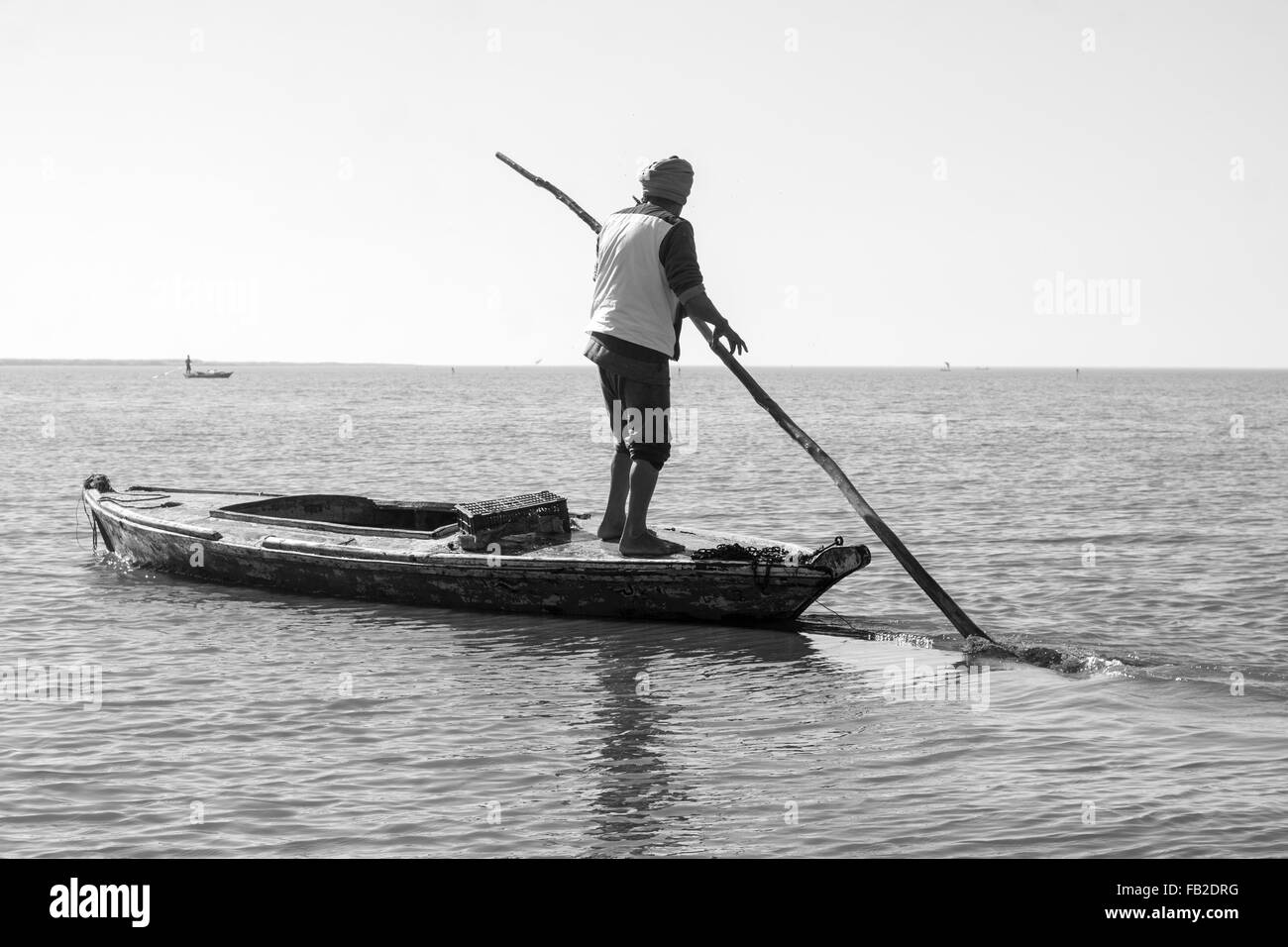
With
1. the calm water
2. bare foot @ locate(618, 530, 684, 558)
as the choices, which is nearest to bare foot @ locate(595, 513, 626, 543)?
bare foot @ locate(618, 530, 684, 558)

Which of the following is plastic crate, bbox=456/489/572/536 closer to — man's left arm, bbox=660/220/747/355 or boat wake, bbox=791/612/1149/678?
boat wake, bbox=791/612/1149/678

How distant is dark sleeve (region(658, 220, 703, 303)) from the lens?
9891mm

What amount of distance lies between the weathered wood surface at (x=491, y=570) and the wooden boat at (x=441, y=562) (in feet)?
0.04

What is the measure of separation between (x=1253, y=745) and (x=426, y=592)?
7.02 metres

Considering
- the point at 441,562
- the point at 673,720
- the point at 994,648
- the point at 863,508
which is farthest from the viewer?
the point at 441,562

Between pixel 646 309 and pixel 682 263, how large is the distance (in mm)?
518

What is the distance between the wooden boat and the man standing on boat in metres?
0.86

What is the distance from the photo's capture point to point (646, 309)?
10250mm

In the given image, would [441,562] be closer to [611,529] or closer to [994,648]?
[611,529]

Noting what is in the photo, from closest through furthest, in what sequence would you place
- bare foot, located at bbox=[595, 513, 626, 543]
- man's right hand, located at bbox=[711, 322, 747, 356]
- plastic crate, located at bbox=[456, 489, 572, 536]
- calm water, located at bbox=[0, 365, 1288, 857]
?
1. calm water, located at bbox=[0, 365, 1288, 857]
2. man's right hand, located at bbox=[711, 322, 747, 356]
3. bare foot, located at bbox=[595, 513, 626, 543]
4. plastic crate, located at bbox=[456, 489, 572, 536]

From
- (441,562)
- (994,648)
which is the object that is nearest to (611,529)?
(441,562)

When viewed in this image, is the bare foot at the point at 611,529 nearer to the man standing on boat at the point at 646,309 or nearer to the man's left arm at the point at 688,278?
the man standing on boat at the point at 646,309
